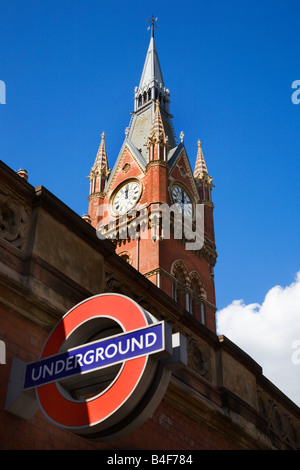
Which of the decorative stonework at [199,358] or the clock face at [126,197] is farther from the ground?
the clock face at [126,197]

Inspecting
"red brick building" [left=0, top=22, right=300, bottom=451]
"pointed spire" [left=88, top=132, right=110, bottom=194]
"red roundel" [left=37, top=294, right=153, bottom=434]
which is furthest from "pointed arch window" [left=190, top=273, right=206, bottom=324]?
"red roundel" [left=37, top=294, right=153, bottom=434]

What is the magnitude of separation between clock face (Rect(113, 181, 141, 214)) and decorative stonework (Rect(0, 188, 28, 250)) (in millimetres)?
36349

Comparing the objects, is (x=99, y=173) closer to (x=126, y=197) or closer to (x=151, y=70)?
(x=126, y=197)

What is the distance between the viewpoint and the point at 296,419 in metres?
11.5

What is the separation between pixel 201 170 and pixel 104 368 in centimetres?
4602

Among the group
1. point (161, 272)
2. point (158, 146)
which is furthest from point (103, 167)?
point (161, 272)

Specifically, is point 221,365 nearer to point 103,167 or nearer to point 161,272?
point 161,272

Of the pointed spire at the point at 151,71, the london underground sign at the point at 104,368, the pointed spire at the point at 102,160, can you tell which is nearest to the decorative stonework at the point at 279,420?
the london underground sign at the point at 104,368

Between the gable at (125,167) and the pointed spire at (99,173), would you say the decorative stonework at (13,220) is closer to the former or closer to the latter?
the gable at (125,167)

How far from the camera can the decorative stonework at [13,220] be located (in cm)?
691

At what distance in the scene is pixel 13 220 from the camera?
23.3ft

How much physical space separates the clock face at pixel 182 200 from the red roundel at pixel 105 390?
124 ft

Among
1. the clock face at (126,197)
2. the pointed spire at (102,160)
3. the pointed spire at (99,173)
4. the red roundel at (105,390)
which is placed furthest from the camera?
the pointed spire at (102,160)

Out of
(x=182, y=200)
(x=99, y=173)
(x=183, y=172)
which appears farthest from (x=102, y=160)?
(x=182, y=200)
